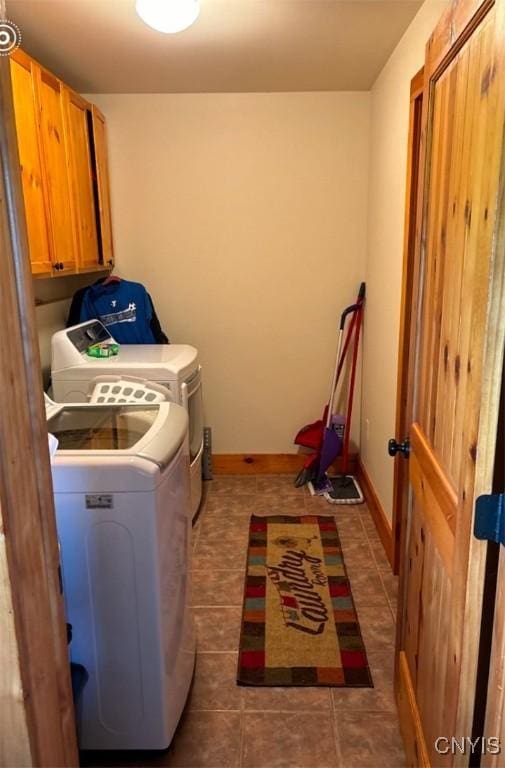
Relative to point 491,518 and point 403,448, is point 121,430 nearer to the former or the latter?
point 403,448

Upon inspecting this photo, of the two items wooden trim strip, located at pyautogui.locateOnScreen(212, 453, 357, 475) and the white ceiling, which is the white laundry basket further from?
the white ceiling

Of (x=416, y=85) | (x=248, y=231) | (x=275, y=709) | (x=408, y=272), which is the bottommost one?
(x=275, y=709)

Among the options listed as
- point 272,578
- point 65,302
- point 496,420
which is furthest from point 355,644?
point 65,302

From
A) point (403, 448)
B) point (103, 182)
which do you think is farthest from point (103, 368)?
point (403, 448)

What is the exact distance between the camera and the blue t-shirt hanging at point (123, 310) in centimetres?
333

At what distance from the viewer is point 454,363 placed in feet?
3.93

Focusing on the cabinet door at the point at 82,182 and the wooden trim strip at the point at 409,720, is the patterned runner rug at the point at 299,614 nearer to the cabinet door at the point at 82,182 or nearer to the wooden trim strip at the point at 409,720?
the wooden trim strip at the point at 409,720

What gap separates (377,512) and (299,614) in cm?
95

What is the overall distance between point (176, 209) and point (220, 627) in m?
2.55

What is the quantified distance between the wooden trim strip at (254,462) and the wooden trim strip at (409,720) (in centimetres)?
212

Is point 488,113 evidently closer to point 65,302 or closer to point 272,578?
point 272,578

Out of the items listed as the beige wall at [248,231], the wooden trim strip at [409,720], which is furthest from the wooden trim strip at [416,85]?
the wooden trim strip at [409,720]

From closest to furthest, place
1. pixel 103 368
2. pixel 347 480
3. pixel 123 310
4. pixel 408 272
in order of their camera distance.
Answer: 1. pixel 408 272
2. pixel 103 368
3. pixel 123 310
4. pixel 347 480

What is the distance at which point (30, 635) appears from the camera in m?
0.77
